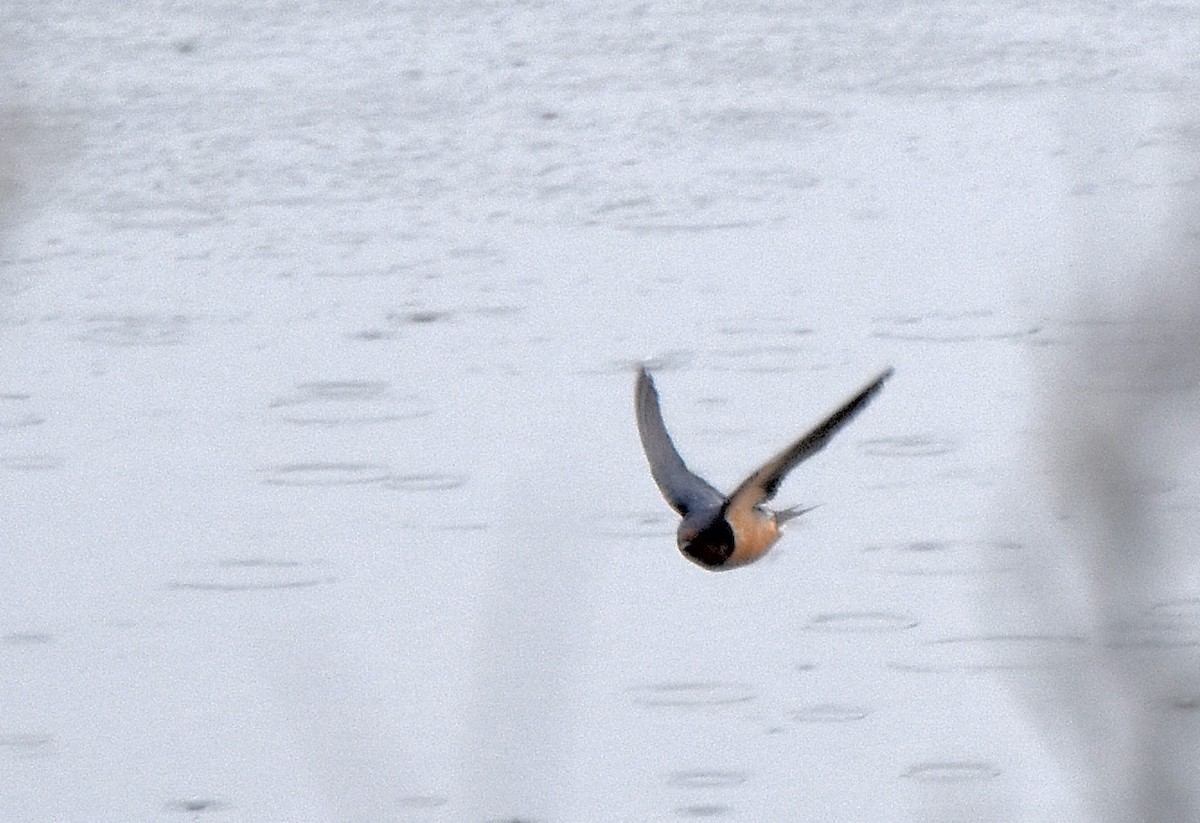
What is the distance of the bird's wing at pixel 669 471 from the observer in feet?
10.2

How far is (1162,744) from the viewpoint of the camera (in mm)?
1508

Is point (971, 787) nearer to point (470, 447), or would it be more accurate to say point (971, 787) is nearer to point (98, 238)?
point (470, 447)

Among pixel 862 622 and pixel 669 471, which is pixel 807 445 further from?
pixel 862 622

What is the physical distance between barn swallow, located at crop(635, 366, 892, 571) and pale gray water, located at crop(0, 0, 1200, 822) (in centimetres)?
24

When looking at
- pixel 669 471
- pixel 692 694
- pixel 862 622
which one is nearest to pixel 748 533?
pixel 669 471

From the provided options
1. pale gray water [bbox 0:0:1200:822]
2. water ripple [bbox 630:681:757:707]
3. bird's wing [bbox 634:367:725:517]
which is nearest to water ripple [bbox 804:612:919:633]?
pale gray water [bbox 0:0:1200:822]

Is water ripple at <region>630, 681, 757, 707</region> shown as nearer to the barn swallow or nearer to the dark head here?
the barn swallow

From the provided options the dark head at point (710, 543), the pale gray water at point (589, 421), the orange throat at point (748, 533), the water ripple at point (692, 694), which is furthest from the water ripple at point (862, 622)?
the dark head at point (710, 543)

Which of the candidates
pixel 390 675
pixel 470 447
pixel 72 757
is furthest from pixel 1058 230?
pixel 72 757

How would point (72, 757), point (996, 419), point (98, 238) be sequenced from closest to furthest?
point (72, 757), point (996, 419), point (98, 238)

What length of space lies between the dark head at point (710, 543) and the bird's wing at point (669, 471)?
9 cm

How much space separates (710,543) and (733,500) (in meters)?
0.08

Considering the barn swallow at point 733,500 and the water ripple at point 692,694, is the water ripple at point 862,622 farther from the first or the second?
the barn swallow at point 733,500

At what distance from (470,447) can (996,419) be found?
104cm
